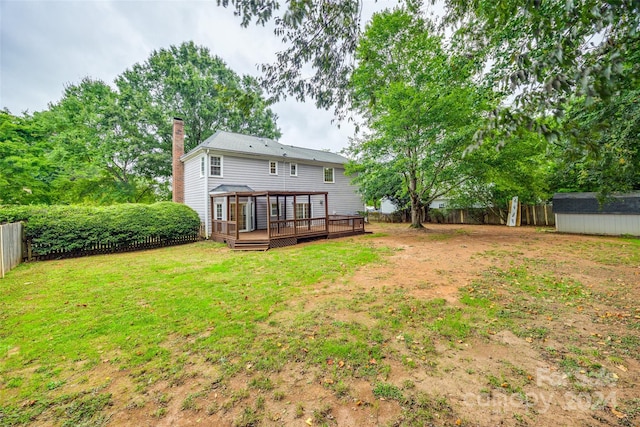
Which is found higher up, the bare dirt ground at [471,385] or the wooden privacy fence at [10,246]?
the wooden privacy fence at [10,246]

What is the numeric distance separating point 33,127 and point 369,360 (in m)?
19.0

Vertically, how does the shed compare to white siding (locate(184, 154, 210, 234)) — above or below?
below

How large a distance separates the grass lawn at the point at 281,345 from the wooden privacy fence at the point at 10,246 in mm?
1547

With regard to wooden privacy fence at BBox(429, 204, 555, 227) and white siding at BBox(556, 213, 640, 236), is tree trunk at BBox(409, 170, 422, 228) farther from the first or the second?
white siding at BBox(556, 213, 640, 236)

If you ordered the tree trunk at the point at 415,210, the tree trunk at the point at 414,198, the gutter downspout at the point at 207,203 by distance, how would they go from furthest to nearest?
1. the tree trunk at the point at 415,210
2. the tree trunk at the point at 414,198
3. the gutter downspout at the point at 207,203

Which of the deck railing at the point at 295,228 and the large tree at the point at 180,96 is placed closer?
the deck railing at the point at 295,228

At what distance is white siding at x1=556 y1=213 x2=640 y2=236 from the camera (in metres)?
11.7

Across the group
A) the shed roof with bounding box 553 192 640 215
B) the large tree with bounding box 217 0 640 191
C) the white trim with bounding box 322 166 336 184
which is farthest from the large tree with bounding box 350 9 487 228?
the large tree with bounding box 217 0 640 191

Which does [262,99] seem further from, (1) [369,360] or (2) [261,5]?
Result: (1) [369,360]

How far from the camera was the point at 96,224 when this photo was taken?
1002 centimetres

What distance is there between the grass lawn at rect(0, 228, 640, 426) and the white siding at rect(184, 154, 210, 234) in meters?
8.27

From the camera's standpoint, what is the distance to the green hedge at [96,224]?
8805 millimetres

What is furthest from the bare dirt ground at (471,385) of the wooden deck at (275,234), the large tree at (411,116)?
the large tree at (411,116)

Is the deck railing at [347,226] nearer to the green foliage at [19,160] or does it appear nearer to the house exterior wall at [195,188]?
the house exterior wall at [195,188]
